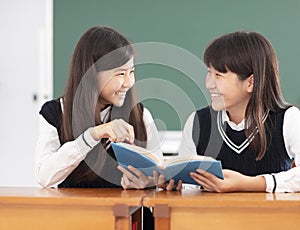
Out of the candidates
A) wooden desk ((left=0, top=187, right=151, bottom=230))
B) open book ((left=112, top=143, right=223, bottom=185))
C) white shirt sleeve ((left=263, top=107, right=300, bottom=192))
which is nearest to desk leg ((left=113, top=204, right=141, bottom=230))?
wooden desk ((left=0, top=187, right=151, bottom=230))

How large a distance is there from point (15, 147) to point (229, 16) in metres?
1.70

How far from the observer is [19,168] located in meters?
4.23

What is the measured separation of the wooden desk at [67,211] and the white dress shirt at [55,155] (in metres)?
0.31

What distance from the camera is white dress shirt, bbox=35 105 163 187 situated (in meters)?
1.96

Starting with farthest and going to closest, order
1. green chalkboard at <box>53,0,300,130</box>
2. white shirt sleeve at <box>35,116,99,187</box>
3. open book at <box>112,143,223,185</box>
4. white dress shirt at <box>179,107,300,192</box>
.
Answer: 1. green chalkboard at <box>53,0,300,130</box>
2. white shirt sleeve at <box>35,116,99,187</box>
3. white dress shirt at <box>179,107,300,192</box>
4. open book at <box>112,143,223,185</box>

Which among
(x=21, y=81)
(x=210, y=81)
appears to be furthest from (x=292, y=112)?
(x=21, y=81)

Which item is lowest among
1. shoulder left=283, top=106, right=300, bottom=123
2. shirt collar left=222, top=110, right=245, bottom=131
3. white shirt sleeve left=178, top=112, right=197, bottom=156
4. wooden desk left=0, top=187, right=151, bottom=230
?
wooden desk left=0, top=187, right=151, bottom=230

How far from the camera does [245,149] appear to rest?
2.12 metres

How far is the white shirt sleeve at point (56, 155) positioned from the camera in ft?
6.44

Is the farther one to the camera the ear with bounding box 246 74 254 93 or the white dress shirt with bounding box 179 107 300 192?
the ear with bounding box 246 74 254 93

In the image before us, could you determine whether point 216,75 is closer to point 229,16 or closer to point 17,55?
point 229,16

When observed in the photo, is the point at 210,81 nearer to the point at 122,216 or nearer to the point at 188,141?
the point at 188,141

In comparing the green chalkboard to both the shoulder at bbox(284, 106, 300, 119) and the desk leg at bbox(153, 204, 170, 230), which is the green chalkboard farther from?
the desk leg at bbox(153, 204, 170, 230)

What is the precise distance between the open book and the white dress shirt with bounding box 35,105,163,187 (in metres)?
0.18
